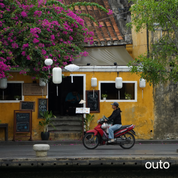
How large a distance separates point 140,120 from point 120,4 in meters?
7.28

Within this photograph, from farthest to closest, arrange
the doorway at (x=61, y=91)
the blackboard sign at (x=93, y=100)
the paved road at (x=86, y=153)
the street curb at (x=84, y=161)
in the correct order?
the doorway at (x=61, y=91), the blackboard sign at (x=93, y=100), the paved road at (x=86, y=153), the street curb at (x=84, y=161)

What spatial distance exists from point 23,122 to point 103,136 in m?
4.60

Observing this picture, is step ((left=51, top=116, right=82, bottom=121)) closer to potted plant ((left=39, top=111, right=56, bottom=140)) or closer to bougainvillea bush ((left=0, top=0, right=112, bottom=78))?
potted plant ((left=39, top=111, right=56, bottom=140))

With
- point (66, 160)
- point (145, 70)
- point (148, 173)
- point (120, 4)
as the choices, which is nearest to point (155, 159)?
point (148, 173)

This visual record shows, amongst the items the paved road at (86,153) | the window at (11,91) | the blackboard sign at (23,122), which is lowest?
the paved road at (86,153)

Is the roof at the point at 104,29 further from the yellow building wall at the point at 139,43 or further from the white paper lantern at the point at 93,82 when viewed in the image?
the white paper lantern at the point at 93,82

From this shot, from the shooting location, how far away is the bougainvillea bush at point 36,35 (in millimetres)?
16141

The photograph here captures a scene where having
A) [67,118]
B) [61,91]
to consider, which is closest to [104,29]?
[61,91]

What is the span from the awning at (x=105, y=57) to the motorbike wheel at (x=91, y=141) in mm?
4731

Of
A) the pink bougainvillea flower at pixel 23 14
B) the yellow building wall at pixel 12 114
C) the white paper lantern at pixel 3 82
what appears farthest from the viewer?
the yellow building wall at pixel 12 114

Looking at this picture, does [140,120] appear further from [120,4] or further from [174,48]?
[120,4]

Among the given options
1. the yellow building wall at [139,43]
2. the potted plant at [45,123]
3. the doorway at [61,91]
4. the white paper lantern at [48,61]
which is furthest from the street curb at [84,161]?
Result: the doorway at [61,91]

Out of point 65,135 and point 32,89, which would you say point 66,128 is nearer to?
point 65,135

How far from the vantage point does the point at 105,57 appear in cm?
1912
